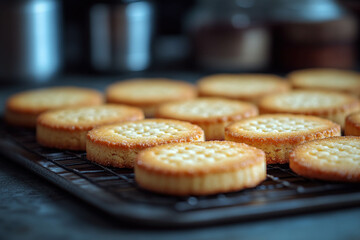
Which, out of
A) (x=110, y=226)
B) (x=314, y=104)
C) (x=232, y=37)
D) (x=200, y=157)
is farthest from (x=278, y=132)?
(x=232, y=37)

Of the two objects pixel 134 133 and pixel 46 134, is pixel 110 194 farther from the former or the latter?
pixel 46 134

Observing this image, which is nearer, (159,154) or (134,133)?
(159,154)

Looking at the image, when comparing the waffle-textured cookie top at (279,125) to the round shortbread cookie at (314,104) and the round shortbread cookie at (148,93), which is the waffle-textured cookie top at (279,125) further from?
the round shortbread cookie at (148,93)

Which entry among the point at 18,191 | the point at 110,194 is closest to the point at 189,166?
the point at 110,194

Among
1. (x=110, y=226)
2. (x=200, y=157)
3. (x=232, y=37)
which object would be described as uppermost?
(x=232, y=37)

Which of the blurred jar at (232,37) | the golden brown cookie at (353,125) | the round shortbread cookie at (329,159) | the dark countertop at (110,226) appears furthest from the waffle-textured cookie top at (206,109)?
the blurred jar at (232,37)

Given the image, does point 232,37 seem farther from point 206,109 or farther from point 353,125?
point 353,125

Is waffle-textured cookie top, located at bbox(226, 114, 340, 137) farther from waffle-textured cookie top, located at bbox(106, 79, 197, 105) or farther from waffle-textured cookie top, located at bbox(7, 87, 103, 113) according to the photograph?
waffle-textured cookie top, located at bbox(7, 87, 103, 113)
